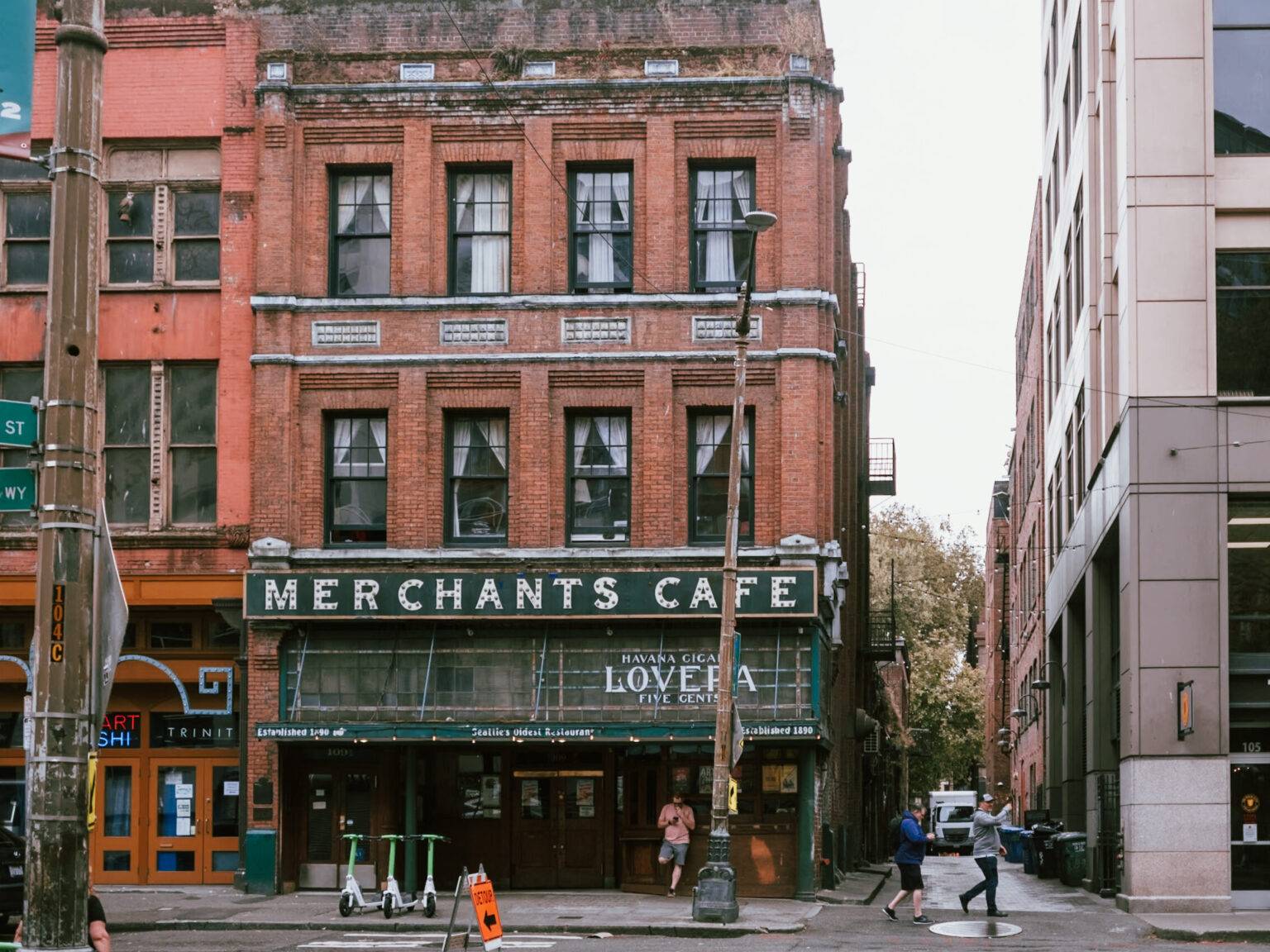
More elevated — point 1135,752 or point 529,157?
point 529,157

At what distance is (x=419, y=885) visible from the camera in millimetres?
28125

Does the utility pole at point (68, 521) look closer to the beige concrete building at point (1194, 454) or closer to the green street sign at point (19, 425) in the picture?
the green street sign at point (19, 425)

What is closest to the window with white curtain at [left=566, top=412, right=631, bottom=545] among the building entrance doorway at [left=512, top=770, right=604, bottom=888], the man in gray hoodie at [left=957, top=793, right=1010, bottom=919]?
the building entrance doorway at [left=512, top=770, right=604, bottom=888]

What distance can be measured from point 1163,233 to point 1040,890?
14.0 meters

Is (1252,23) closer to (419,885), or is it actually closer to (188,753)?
(419,885)

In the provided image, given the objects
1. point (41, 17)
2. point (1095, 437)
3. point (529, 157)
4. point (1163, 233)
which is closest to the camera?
point (1163, 233)

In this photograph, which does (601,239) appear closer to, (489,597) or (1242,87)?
(489,597)

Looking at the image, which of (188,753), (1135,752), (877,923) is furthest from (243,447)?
(1135,752)

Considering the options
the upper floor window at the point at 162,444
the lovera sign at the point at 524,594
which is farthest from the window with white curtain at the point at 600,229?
the upper floor window at the point at 162,444

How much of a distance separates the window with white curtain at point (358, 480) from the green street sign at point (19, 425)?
21.1 metres

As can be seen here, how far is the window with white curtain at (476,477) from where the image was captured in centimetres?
2850

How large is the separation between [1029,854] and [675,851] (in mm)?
19297

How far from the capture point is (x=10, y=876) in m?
20.5

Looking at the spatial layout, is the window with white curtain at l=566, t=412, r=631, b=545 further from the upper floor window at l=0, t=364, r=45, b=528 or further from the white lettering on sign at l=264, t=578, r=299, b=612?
the upper floor window at l=0, t=364, r=45, b=528
